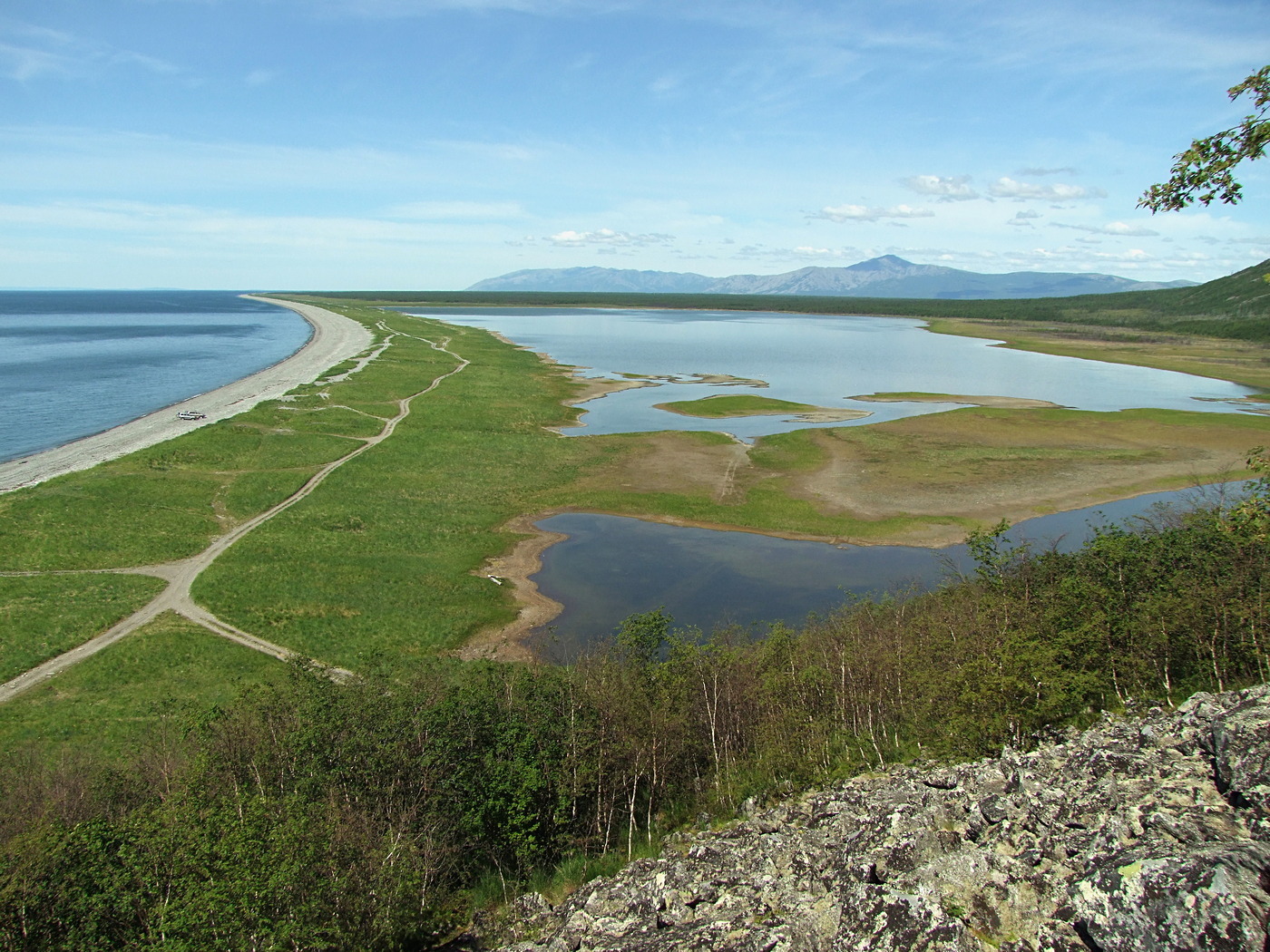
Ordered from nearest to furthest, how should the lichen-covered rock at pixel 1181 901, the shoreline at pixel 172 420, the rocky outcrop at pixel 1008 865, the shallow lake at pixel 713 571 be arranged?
the lichen-covered rock at pixel 1181 901
the rocky outcrop at pixel 1008 865
the shallow lake at pixel 713 571
the shoreline at pixel 172 420

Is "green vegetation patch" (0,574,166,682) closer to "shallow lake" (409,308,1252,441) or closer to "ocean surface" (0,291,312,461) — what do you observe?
"ocean surface" (0,291,312,461)

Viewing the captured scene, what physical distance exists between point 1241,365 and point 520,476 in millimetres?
127476

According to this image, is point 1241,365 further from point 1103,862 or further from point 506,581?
point 1103,862

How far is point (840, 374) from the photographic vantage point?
116125mm

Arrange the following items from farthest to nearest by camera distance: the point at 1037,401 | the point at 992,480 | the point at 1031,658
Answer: the point at 1037,401
the point at 992,480
the point at 1031,658

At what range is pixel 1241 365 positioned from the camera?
4833 inches

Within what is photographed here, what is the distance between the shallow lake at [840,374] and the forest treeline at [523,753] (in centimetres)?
4818

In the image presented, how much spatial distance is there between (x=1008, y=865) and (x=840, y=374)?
110329 millimetres

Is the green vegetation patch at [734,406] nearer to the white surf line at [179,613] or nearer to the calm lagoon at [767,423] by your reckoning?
the calm lagoon at [767,423]

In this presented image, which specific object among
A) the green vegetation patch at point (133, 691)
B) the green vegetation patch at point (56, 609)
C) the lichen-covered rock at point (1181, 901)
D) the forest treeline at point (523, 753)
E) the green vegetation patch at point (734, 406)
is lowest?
the green vegetation patch at point (133, 691)

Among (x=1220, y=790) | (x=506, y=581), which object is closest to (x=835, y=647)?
(x=1220, y=790)

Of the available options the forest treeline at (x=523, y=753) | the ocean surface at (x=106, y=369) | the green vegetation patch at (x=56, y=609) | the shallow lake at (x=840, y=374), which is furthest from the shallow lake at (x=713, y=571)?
the ocean surface at (x=106, y=369)

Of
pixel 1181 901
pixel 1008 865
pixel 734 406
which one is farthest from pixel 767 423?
pixel 1181 901

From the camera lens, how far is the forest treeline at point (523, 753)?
12828 mm
